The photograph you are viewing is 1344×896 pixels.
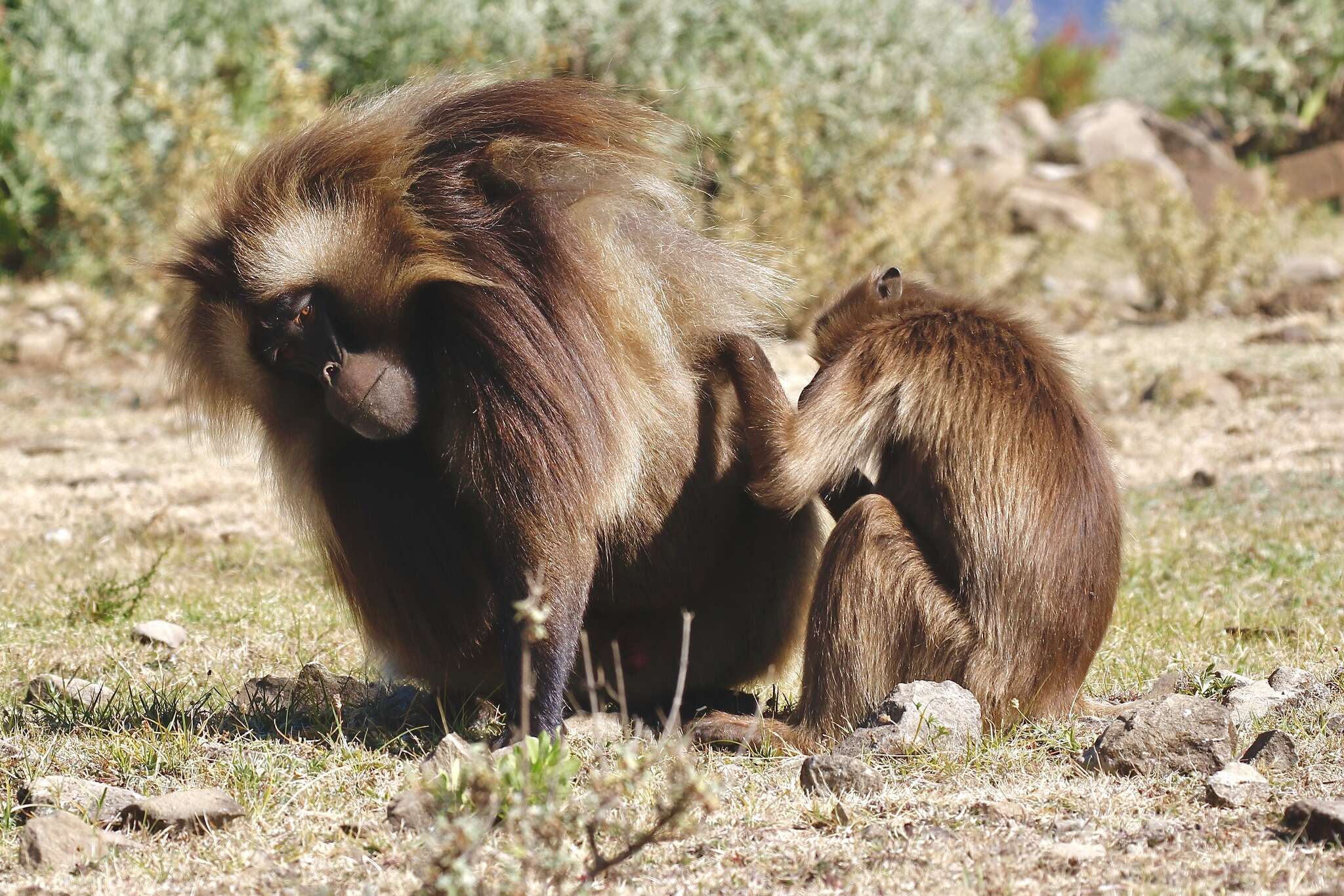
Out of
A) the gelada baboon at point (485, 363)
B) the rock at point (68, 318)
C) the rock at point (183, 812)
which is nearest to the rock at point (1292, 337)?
the gelada baboon at point (485, 363)

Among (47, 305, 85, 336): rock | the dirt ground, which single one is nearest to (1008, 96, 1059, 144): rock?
the dirt ground

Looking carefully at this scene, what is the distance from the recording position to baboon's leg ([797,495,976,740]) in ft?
11.5

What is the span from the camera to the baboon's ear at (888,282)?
4.09 m

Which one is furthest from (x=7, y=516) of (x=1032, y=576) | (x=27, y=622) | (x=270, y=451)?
(x=1032, y=576)

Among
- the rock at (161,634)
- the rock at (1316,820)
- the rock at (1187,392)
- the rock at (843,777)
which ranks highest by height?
the rock at (1316,820)

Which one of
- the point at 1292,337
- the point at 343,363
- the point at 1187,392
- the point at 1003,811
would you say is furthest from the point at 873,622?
the point at 1292,337

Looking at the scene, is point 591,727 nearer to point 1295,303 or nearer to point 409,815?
point 409,815

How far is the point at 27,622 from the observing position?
4.88 m

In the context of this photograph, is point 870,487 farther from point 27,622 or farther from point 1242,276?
point 1242,276

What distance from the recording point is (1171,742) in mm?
3145

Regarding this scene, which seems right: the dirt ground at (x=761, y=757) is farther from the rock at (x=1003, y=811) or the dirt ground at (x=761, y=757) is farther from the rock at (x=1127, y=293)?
the rock at (x=1127, y=293)

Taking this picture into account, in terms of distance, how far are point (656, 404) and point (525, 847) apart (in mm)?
1646

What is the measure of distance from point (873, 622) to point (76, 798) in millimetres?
1823

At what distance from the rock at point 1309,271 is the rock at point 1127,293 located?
1186 millimetres
